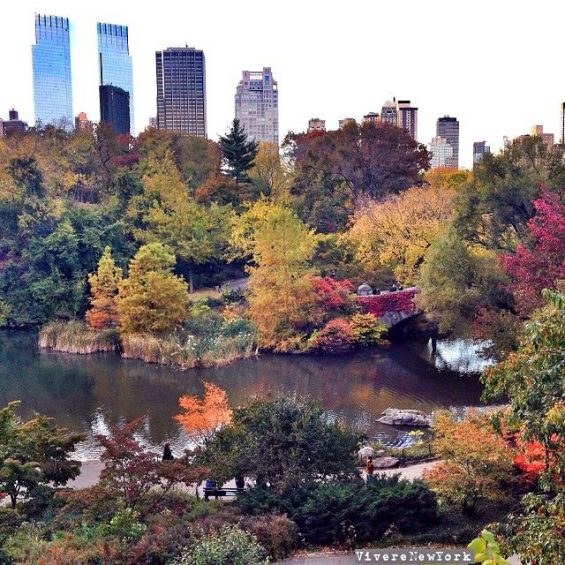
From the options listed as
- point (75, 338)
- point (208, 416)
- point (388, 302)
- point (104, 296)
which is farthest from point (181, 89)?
point (208, 416)

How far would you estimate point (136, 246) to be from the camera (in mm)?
38625

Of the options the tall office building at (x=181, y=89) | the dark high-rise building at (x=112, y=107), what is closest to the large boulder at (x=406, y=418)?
the dark high-rise building at (x=112, y=107)

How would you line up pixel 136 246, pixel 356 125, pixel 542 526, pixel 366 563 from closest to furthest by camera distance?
pixel 542 526
pixel 366 563
pixel 136 246
pixel 356 125

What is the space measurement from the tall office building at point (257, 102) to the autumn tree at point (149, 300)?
128 m

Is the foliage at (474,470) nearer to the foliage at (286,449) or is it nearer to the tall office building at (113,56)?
the foliage at (286,449)

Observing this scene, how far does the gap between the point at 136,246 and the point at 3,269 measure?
674 centimetres

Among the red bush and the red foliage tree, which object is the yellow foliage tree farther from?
the red foliage tree

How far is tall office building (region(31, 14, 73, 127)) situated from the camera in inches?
6580

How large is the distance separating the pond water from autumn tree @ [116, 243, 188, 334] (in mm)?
1669

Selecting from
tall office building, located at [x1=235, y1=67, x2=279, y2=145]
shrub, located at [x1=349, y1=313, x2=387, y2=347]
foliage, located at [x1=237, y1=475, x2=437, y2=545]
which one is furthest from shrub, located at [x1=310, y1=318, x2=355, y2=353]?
tall office building, located at [x1=235, y1=67, x2=279, y2=145]

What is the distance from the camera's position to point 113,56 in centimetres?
17638

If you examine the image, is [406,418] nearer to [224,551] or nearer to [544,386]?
[224,551]

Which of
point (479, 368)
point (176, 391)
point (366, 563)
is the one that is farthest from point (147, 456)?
point (479, 368)

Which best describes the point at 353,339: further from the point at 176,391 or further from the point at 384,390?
the point at 176,391
